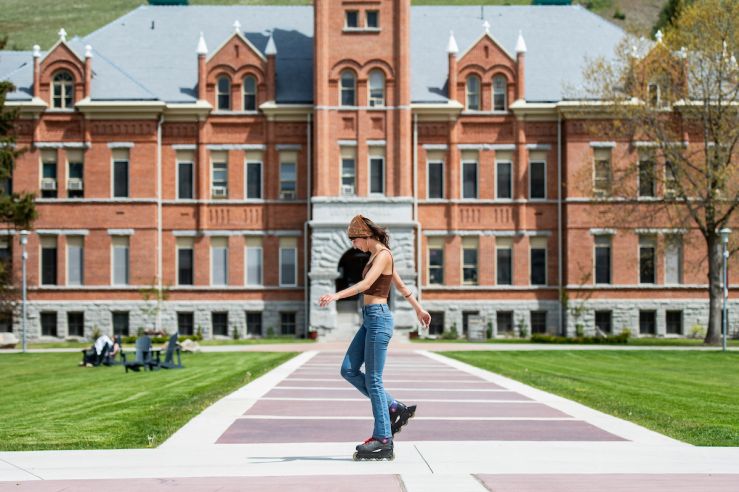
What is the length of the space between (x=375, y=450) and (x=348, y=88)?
41.0m

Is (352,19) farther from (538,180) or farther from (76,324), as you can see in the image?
(76,324)

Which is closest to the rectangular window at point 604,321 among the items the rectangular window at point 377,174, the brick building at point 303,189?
the brick building at point 303,189

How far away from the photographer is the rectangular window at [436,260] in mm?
52656

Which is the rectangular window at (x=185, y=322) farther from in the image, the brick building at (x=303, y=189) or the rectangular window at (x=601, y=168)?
the rectangular window at (x=601, y=168)

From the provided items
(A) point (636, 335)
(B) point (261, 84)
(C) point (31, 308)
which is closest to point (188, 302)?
(C) point (31, 308)

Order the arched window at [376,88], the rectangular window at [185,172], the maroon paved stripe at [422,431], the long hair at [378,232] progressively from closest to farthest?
the long hair at [378,232] < the maroon paved stripe at [422,431] < the arched window at [376,88] < the rectangular window at [185,172]

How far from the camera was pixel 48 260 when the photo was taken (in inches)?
2039

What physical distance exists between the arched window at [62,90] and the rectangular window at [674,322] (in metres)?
28.7

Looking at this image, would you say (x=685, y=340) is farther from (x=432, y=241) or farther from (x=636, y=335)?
(x=432, y=241)

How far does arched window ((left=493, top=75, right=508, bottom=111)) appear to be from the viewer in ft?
172

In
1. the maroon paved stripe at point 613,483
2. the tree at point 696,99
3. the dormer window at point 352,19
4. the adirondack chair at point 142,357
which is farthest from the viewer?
the dormer window at point 352,19

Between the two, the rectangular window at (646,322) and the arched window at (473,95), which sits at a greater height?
the arched window at (473,95)

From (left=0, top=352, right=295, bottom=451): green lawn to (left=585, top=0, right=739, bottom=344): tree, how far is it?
64.0ft

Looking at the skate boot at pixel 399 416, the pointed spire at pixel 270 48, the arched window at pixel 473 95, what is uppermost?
the pointed spire at pixel 270 48
